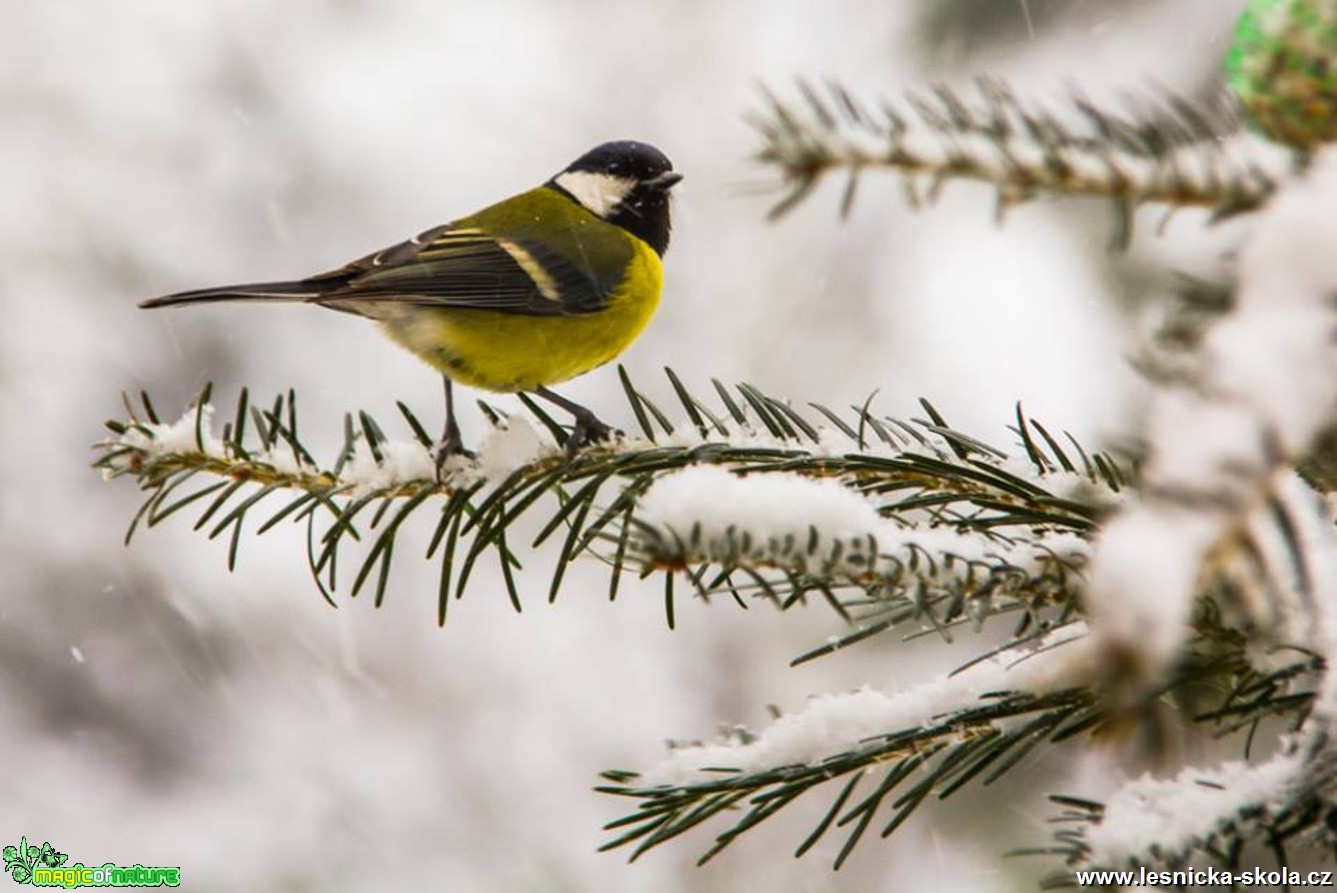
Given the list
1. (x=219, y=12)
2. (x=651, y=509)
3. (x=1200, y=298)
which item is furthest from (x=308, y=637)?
(x=1200, y=298)

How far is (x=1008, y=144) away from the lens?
0.68 metres

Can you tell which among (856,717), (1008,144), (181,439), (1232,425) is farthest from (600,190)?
(1232,425)

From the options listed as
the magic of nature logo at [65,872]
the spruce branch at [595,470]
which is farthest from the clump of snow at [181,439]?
the magic of nature logo at [65,872]

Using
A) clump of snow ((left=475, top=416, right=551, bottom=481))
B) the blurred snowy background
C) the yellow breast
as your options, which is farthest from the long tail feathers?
the blurred snowy background

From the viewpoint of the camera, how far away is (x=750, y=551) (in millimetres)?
796

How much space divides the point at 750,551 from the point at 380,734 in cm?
457

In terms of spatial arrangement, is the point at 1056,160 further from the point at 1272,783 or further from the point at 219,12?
the point at 219,12

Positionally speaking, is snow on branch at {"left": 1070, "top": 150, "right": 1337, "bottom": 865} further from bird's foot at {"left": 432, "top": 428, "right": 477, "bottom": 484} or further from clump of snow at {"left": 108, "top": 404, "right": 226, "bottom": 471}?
clump of snow at {"left": 108, "top": 404, "right": 226, "bottom": 471}

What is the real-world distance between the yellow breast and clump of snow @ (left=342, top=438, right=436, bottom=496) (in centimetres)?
113

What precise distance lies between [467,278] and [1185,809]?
6.49 ft

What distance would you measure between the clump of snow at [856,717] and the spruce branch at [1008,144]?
0.40m

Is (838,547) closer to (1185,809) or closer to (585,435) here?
(1185,809)

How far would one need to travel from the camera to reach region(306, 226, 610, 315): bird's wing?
2422 mm

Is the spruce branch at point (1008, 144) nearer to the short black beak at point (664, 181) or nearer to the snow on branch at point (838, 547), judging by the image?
the snow on branch at point (838, 547)
